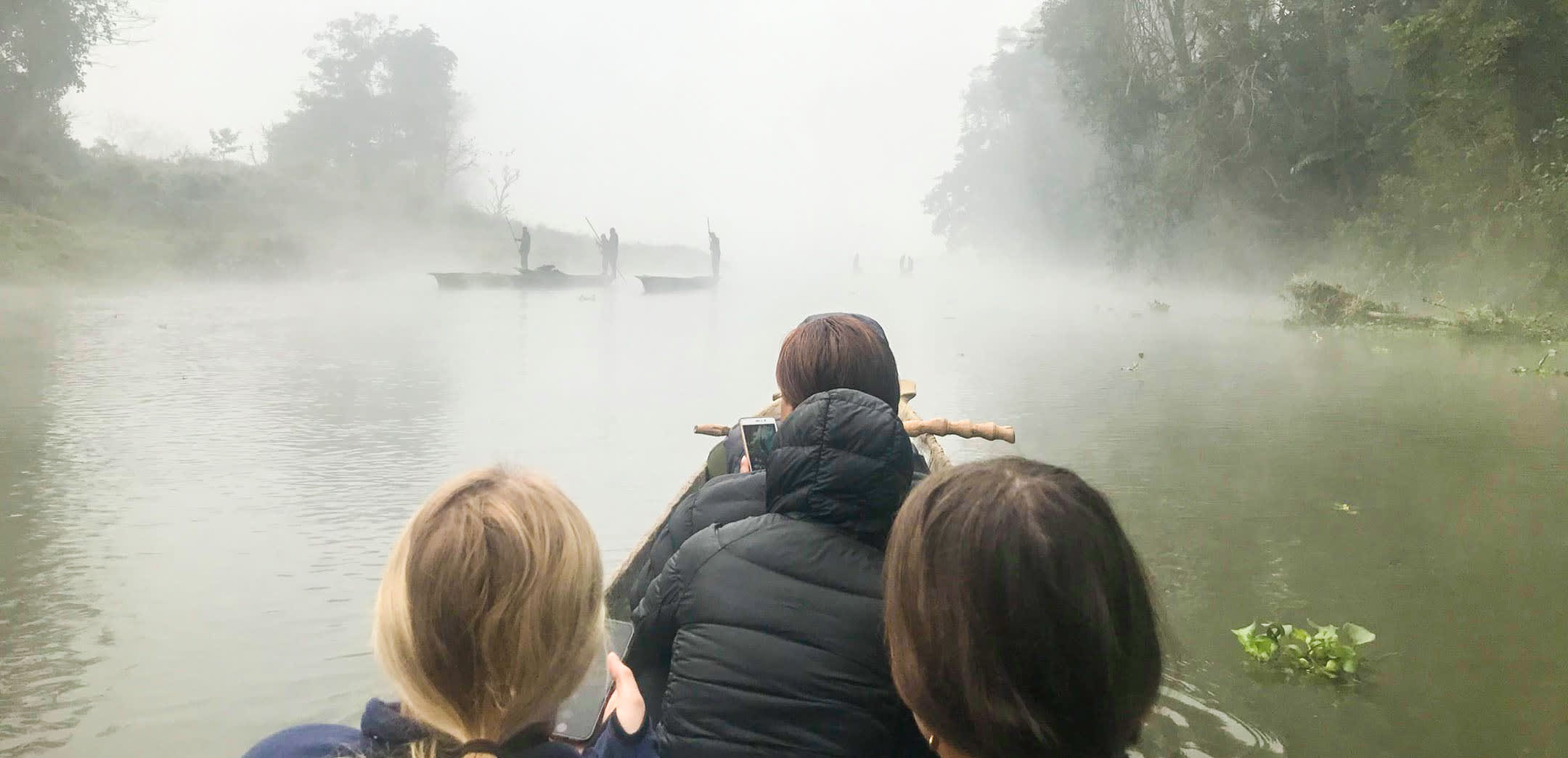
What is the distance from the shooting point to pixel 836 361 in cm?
256

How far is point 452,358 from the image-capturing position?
12.6 metres

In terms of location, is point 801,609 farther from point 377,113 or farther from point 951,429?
point 377,113

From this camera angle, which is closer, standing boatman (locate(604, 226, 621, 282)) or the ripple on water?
the ripple on water

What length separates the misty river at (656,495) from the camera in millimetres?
3203

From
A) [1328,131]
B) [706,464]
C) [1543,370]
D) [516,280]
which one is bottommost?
[516,280]

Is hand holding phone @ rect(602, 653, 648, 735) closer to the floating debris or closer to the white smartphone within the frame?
→ the white smartphone

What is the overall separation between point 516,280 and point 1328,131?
19.8 metres

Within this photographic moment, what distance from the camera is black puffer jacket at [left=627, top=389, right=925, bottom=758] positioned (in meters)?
1.46

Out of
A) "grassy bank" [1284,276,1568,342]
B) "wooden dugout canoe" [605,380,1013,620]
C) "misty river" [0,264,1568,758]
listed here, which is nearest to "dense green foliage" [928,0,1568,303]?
"grassy bank" [1284,276,1568,342]

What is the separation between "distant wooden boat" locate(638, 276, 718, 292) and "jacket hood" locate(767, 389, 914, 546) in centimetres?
2792

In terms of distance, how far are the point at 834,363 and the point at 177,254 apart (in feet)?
93.3

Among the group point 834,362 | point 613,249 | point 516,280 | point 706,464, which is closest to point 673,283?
point 516,280

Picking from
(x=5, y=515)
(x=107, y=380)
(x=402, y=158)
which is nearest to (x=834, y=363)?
(x=5, y=515)

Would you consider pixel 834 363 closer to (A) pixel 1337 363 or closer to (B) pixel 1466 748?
(B) pixel 1466 748
